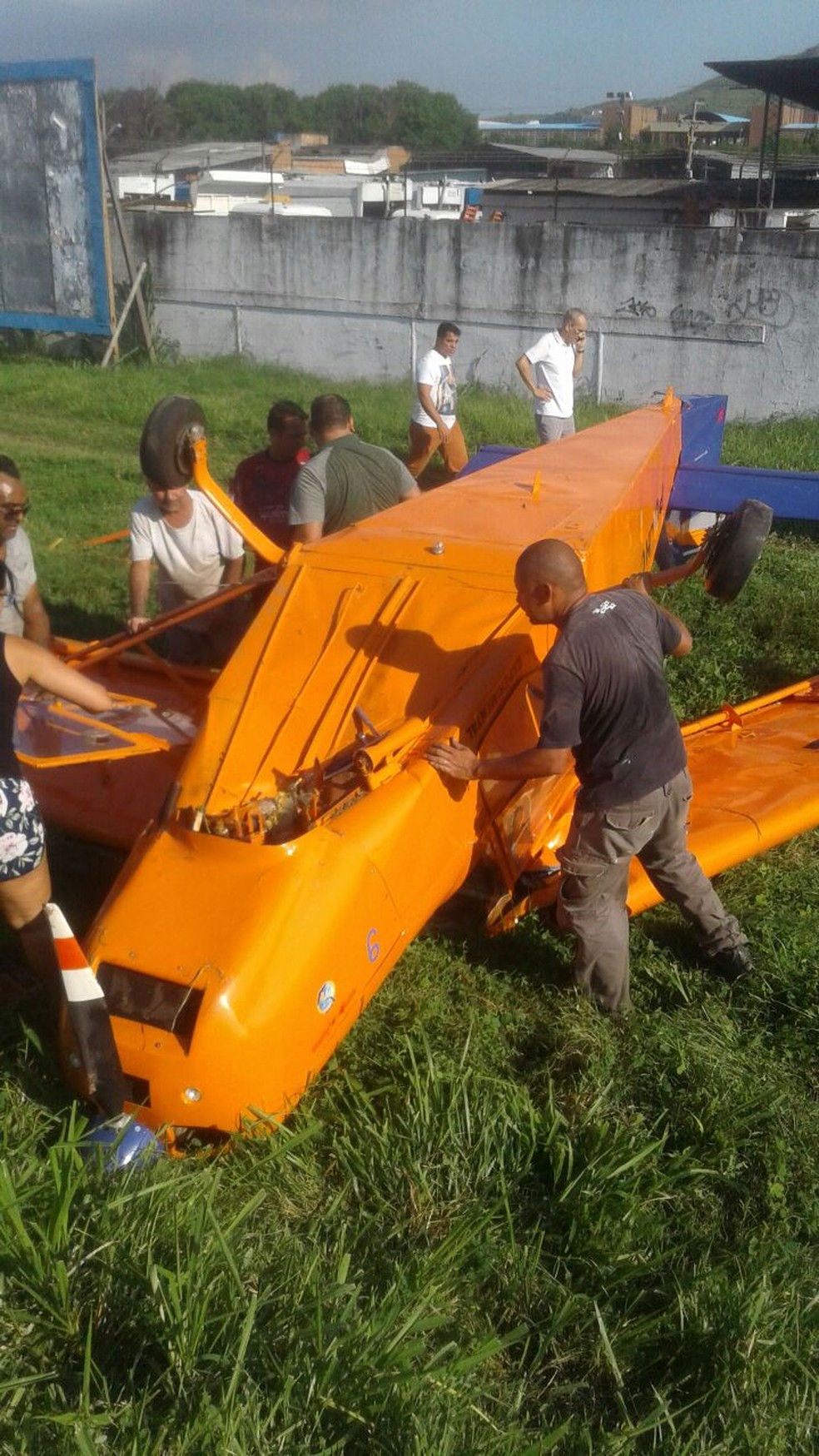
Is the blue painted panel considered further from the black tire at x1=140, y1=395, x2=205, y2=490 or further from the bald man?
the bald man

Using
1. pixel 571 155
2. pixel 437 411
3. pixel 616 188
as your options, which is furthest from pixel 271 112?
pixel 437 411

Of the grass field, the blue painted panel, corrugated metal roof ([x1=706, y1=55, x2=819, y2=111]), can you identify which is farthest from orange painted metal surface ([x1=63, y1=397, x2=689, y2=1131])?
corrugated metal roof ([x1=706, y1=55, x2=819, y2=111])

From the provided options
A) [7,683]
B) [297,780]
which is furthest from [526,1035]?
[7,683]

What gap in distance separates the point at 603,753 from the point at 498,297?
51.0ft

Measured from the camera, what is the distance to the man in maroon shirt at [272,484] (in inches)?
256

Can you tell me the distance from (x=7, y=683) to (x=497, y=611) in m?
1.69

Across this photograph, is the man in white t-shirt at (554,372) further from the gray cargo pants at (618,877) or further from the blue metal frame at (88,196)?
the blue metal frame at (88,196)

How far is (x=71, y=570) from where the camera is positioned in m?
9.07

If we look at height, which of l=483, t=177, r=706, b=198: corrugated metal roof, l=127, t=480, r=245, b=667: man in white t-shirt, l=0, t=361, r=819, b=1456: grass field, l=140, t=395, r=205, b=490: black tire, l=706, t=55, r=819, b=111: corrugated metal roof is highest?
l=706, t=55, r=819, b=111: corrugated metal roof

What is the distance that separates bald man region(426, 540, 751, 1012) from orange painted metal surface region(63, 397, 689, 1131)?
275 mm

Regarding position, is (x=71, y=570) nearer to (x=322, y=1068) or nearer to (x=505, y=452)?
(x=505, y=452)

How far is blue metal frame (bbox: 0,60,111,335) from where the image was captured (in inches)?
737

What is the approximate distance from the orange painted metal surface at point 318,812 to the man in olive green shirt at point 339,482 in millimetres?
674

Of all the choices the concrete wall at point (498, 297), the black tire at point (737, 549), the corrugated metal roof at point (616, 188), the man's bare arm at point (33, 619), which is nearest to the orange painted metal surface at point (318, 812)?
the black tire at point (737, 549)
